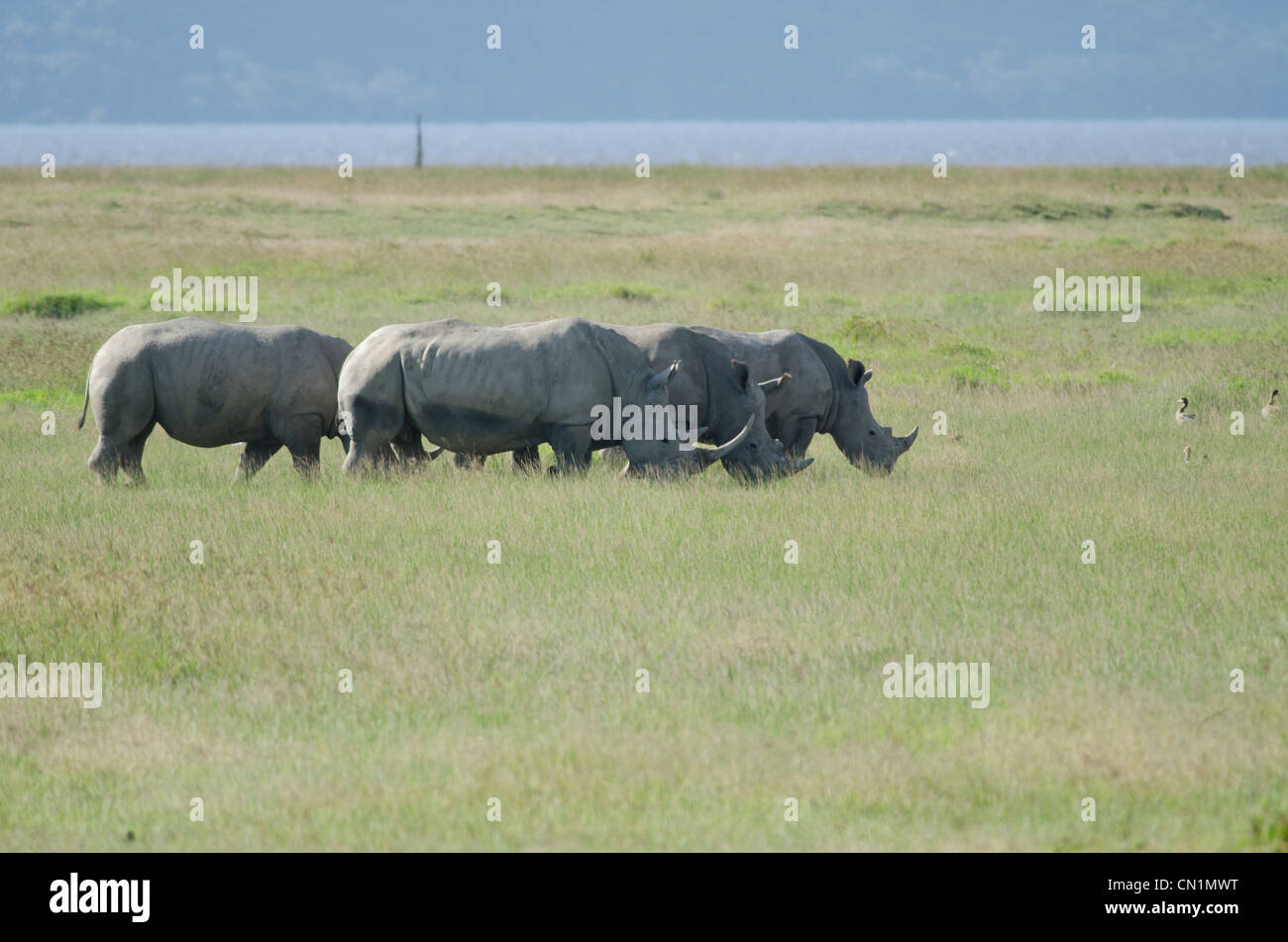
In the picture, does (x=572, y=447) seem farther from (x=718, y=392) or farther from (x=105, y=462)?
(x=105, y=462)

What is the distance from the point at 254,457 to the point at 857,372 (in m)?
6.05

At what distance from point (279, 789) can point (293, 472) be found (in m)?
7.48

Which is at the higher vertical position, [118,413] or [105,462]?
[118,413]

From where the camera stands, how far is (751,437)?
13.1 metres

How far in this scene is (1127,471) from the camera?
13484mm

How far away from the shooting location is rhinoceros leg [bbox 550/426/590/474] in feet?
42.9

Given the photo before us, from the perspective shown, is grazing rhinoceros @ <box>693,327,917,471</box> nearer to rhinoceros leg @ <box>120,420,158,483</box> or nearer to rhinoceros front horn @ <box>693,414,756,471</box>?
rhinoceros front horn @ <box>693,414,756,471</box>

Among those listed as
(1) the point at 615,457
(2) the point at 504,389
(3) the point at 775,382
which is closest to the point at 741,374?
(3) the point at 775,382

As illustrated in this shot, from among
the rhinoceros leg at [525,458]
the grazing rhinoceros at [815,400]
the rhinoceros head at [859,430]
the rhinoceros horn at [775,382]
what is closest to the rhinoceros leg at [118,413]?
the rhinoceros leg at [525,458]

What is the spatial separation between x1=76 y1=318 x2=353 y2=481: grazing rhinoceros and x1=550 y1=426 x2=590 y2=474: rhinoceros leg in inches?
89.8

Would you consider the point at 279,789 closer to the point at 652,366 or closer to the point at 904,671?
the point at 904,671

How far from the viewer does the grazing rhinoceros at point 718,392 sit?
1311 centimetres

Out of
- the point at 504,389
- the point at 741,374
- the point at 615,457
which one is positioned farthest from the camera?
the point at 615,457
